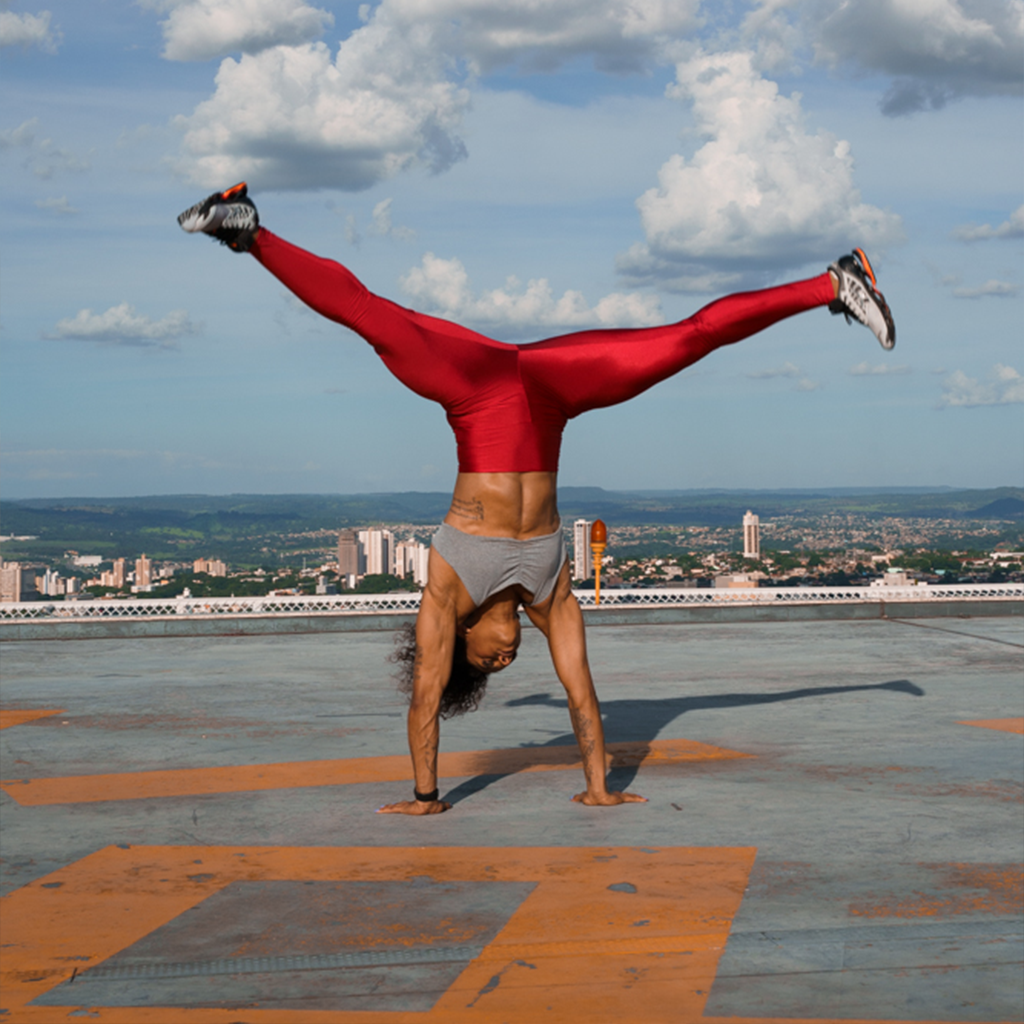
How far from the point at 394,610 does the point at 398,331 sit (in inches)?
535

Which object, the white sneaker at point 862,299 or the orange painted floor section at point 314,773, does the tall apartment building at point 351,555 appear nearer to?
the orange painted floor section at point 314,773

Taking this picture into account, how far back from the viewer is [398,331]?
614 cm

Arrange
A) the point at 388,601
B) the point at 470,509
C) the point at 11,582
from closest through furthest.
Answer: the point at 470,509 < the point at 388,601 < the point at 11,582

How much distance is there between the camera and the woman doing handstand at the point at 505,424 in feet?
19.7

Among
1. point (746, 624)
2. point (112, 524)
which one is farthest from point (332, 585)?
point (112, 524)

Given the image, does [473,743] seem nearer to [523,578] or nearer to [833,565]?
[523,578]

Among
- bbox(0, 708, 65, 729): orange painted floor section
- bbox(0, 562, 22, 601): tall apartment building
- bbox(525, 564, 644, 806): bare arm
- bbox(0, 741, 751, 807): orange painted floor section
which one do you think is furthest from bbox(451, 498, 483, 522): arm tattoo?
bbox(0, 562, 22, 601): tall apartment building

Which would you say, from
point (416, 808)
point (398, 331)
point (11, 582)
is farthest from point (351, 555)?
point (398, 331)

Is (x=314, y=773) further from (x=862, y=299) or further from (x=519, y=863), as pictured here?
(x=862, y=299)

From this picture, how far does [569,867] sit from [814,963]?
5.13 feet

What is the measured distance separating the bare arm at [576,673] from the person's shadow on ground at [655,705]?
2.04 m

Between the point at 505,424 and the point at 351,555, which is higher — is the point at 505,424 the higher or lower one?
the higher one

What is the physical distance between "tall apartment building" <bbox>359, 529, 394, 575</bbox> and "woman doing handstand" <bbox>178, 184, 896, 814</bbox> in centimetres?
1974

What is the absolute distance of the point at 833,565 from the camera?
2472cm
